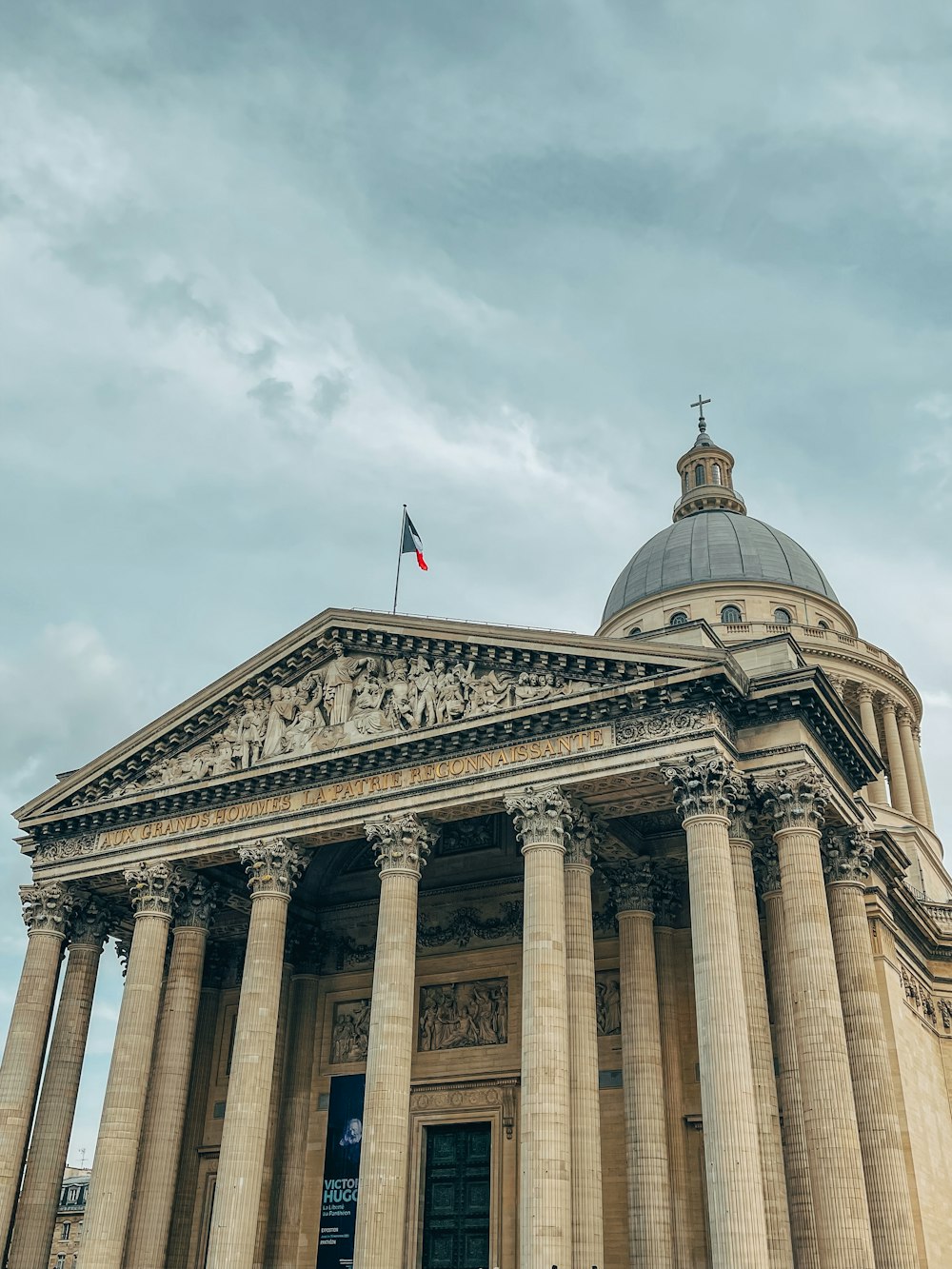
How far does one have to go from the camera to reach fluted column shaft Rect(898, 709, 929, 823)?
176ft

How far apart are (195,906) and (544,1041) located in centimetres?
1310

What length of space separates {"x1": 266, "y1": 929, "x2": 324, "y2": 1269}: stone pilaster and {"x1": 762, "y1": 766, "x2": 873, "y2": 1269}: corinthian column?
645 inches

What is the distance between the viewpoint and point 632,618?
196ft

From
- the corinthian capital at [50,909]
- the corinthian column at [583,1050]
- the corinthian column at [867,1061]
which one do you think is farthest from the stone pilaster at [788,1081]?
the corinthian capital at [50,909]

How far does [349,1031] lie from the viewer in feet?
124

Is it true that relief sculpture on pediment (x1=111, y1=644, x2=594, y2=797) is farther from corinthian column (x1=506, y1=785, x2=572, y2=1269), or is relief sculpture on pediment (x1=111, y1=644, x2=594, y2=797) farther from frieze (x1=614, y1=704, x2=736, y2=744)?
corinthian column (x1=506, y1=785, x2=572, y2=1269)

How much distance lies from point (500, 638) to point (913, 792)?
29.4 metres

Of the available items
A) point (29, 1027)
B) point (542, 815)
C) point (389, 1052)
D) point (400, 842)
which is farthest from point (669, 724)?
point (29, 1027)

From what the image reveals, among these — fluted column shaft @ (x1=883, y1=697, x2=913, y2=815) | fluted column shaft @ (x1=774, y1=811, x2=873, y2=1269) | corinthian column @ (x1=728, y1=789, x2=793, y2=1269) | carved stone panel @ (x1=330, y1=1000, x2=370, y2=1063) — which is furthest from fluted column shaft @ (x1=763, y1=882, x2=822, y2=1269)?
fluted column shaft @ (x1=883, y1=697, x2=913, y2=815)

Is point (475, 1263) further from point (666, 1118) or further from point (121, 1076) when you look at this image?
point (121, 1076)

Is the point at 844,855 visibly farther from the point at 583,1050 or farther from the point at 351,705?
the point at 351,705

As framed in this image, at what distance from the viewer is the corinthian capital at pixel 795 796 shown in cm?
2833

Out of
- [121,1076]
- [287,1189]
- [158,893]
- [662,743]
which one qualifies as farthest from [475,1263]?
[662,743]

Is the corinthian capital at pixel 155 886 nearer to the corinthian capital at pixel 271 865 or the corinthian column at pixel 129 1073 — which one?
the corinthian column at pixel 129 1073
